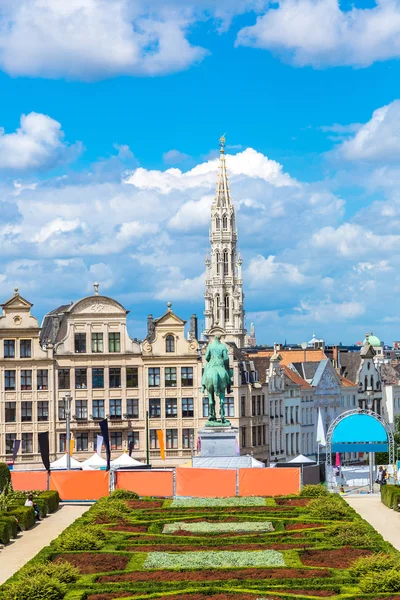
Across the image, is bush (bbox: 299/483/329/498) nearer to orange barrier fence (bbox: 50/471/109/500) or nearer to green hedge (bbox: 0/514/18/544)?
orange barrier fence (bbox: 50/471/109/500)

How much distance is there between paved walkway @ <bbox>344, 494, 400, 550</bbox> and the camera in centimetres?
4354

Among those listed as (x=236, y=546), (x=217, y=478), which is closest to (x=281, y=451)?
(x=217, y=478)

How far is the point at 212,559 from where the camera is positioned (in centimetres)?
3528

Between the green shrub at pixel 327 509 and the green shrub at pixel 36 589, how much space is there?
59.7 feet

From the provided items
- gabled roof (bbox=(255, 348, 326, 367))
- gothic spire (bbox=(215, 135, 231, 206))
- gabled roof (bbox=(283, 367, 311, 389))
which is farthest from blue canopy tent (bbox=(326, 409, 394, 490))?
gothic spire (bbox=(215, 135, 231, 206))

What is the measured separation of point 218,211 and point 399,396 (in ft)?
151

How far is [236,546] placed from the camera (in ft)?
126

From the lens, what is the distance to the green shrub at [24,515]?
46.7m

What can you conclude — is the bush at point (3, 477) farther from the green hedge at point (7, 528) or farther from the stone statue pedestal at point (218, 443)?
the green hedge at point (7, 528)

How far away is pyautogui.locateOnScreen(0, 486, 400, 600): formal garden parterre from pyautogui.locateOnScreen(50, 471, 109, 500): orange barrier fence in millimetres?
5425

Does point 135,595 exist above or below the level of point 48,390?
below

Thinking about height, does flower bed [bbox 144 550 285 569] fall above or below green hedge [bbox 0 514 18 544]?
below

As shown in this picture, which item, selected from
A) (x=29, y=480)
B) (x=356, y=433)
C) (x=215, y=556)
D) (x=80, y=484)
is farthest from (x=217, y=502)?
(x=356, y=433)

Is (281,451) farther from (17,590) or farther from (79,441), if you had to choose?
(17,590)
